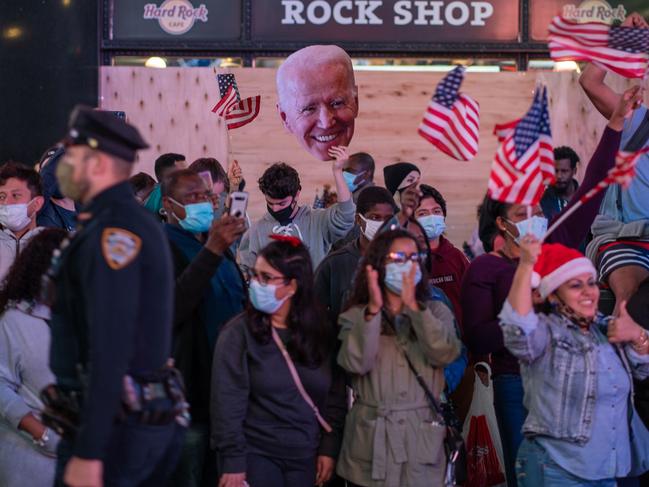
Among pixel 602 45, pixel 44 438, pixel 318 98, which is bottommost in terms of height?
pixel 44 438

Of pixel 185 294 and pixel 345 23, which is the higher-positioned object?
pixel 345 23

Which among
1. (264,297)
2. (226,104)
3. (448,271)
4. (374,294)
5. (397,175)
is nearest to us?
(374,294)

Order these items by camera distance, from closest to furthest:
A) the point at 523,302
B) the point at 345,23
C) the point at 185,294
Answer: the point at 523,302 < the point at 185,294 < the point at 345,23

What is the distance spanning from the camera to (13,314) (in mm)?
5609

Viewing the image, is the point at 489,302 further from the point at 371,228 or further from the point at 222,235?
the point at 222,235

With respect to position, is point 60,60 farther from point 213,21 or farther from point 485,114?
point 485,114

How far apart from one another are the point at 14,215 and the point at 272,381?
7.96ft

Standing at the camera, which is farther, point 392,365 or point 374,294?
point 392,365

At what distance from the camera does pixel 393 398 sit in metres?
5.37

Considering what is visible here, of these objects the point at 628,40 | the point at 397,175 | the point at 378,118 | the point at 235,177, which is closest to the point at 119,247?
the point at 628,40

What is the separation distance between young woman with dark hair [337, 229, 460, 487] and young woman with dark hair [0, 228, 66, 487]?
4.74 feet

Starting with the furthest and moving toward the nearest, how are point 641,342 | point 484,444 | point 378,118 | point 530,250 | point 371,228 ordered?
point 378,118 → point 371,228 → point 484,444 → point 641,342 → point 530,250

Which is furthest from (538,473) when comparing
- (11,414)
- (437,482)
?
(11,414)

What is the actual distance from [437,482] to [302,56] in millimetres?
6282
